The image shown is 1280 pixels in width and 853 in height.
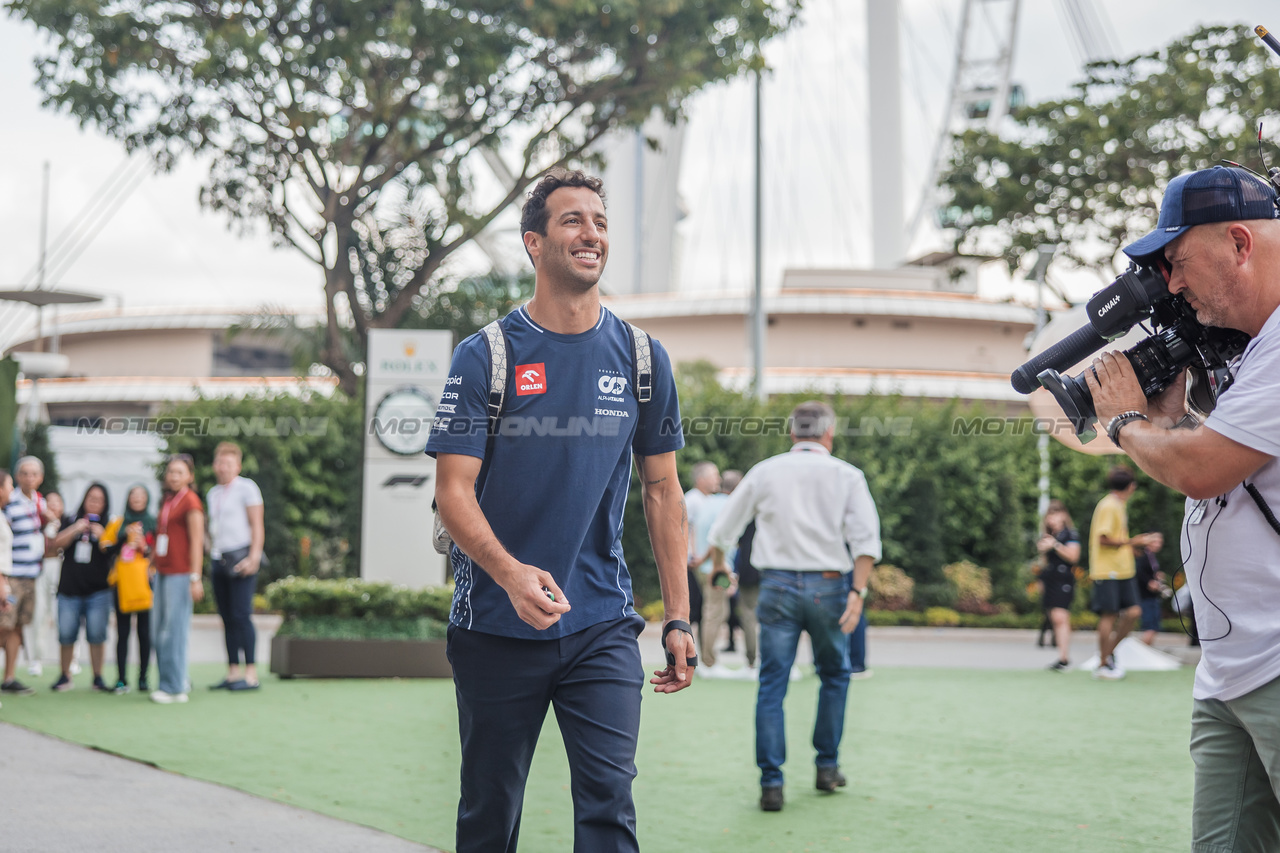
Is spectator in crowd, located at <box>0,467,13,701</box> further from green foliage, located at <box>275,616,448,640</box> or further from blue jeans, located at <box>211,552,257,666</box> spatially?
green foliage, located at <box>275,616,448,640</box>

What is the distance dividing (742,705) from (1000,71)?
37591 millimetres

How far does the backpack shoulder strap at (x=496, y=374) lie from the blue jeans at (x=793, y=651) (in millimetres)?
3408

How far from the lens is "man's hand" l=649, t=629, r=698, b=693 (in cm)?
335

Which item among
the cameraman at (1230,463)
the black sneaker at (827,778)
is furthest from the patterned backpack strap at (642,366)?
the black sneaker at (827,778)

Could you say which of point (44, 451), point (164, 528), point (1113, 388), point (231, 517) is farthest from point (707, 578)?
point (44, 451)

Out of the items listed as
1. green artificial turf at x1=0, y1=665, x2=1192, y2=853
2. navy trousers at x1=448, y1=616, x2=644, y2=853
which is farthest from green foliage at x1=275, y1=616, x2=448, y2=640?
navy trousers at x1=448, y1=616, x2=644, y2=853

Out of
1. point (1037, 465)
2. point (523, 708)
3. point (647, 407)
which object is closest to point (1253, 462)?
point (647, 407)

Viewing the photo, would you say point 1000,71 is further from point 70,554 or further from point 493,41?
point 70,554

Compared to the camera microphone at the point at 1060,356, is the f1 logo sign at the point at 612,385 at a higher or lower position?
lower

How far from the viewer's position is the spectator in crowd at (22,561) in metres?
9.73

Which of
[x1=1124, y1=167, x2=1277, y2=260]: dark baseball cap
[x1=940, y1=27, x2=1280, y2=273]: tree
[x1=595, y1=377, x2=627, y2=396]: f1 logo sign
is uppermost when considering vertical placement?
[x1=940, y1=27, x2=1280, y2=273]: tree

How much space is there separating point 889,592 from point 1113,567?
26.4 ft

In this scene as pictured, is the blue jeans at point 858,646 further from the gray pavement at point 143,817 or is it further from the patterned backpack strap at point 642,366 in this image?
the patterned backpack strap at point 642,366

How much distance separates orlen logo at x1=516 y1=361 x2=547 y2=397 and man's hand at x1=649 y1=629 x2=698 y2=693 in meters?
0.77
